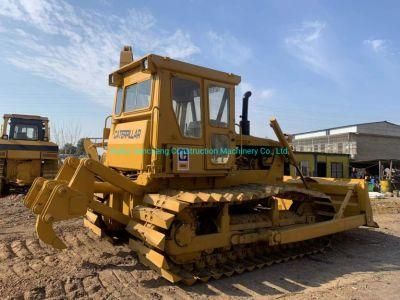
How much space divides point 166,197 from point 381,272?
3.55 m

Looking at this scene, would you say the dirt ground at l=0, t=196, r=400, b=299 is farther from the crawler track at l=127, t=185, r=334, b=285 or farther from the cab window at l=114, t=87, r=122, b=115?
the cab window at l=114, t=87, r=122, b=115

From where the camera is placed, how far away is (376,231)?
359 inches

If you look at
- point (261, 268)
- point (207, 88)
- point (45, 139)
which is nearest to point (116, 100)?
point (207, 88)

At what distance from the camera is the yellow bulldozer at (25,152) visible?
14.1 meters

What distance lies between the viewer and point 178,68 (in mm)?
5793

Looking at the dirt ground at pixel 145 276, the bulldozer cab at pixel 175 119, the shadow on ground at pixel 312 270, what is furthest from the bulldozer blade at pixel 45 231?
the bulldozer cab at pixel 175 119

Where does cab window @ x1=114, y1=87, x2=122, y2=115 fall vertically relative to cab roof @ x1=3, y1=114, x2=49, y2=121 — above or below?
below

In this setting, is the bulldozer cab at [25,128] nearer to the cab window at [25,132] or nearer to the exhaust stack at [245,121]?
the cab window at [25,132]

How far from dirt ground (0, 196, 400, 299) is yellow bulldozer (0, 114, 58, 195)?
737 centimetres

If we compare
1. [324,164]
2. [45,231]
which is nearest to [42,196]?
[45,231]

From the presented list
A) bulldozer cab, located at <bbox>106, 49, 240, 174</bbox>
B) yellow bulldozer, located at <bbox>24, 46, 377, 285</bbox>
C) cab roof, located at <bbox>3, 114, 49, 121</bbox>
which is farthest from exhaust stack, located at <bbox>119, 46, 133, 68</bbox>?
cab roof, located at <bbox>3, 114, 49, 121</bbox>

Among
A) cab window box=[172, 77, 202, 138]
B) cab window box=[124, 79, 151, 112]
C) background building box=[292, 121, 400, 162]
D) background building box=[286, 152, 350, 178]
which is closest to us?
cab window box=[172, 77, 202, 138]

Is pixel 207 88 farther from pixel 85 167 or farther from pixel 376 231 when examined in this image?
pixel 376 231

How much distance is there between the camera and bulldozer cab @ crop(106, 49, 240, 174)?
5648 millimetres
